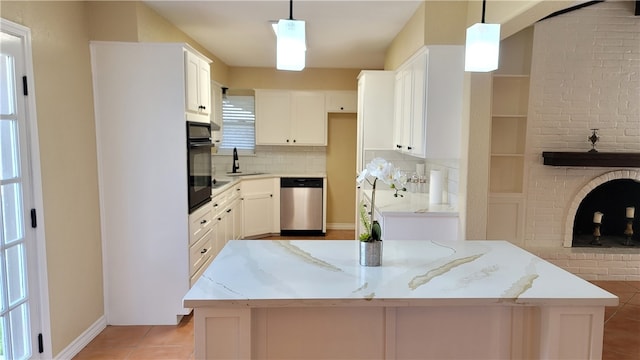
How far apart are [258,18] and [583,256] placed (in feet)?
13.4

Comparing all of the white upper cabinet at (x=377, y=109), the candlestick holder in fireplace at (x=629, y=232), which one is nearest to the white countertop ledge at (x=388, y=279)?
the white upper cabinet at (x=377, y=109)

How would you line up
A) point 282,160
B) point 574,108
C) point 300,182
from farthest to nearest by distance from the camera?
point 282,160 < point 300,182 < point 574,108

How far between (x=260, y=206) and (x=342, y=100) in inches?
80.1

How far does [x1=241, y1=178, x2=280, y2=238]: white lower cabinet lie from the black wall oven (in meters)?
1.85

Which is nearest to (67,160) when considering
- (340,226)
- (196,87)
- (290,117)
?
(196,87)

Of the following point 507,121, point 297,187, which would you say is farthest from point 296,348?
point 297,187

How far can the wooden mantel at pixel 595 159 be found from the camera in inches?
155

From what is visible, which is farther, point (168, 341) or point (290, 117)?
point (290, 117)

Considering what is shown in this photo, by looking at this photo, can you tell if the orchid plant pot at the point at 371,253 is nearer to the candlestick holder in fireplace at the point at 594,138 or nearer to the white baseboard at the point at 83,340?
the white baseboard at the point at 83,340

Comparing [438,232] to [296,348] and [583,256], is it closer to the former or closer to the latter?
[296,348]

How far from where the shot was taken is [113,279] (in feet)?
10.2

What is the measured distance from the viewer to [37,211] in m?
2.32

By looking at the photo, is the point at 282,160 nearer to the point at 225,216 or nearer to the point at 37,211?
the point at 225,216

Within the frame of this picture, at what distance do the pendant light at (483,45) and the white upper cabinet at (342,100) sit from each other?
14.1ft
